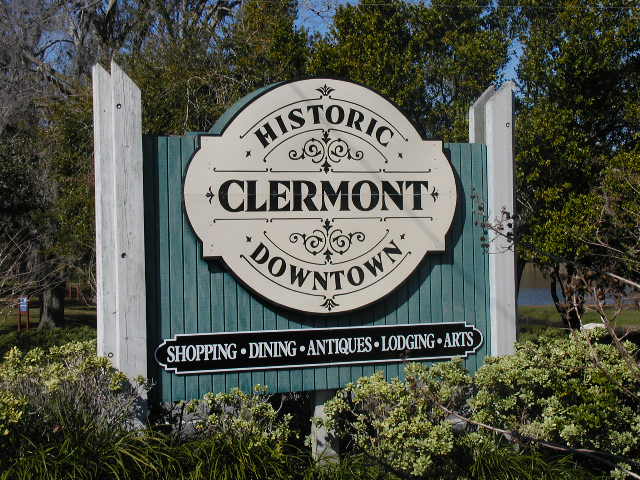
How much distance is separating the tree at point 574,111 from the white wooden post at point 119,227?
732 cm

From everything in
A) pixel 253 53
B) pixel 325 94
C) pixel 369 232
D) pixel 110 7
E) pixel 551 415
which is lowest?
pixel 551 415

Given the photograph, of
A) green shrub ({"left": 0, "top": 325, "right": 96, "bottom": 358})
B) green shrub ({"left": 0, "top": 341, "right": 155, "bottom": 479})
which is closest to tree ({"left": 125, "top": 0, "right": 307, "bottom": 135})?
green shrub ({"left": 0, "top": 325, "right": 96, "bottom": 358})

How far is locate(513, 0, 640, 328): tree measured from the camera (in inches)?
481

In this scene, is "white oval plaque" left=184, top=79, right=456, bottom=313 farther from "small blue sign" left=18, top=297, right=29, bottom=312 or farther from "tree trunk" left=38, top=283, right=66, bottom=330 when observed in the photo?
"tree trunk" left=38, top=283, right=66, bottom=330

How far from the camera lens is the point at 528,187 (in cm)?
1295

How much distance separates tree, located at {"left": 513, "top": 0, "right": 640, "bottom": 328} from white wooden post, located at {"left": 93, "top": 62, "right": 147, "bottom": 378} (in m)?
7.32

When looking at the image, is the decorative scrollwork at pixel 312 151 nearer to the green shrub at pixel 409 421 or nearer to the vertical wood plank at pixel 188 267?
the vertical wood plank at pixel 188 267

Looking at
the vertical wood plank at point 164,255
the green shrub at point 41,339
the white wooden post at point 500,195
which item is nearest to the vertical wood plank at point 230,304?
the vertical wood plank at point 164,255

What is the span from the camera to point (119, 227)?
20.5 feet

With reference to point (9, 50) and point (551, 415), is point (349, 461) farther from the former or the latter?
point (9, 50)

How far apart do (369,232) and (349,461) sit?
6.70 feet

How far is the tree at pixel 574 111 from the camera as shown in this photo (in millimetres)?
12227

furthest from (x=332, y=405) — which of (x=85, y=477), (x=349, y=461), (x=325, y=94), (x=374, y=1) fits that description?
(x=374, y=1)

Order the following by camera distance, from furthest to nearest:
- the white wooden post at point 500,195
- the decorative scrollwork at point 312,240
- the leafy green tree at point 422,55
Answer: the leafy green tree at point 422,55 → the white wooden post at point 500,195 → the decorative scrollwork at point 312,240
